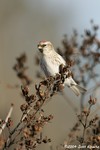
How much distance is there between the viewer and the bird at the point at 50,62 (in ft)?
20.4

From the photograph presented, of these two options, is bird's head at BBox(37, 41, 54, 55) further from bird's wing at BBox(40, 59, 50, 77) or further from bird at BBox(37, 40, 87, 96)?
bird's wing at BBox(40, 59, 50, 77)

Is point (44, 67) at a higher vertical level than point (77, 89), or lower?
higher

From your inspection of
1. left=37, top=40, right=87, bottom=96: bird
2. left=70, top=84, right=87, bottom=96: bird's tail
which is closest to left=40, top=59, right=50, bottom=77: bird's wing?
left=37, top=40, right=87, bottom=96: bird

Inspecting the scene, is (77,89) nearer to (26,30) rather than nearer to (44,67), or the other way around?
(44,67)

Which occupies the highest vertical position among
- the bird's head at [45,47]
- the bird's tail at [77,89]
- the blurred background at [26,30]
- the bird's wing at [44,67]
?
the blurred background at [26,30]

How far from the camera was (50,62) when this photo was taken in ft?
20.7

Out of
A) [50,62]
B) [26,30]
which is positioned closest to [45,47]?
[50,62]

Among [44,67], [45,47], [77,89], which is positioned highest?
[45,47]

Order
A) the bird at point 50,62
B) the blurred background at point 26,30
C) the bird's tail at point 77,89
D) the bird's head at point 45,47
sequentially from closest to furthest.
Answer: the bird's tail at point 77,89 → the bird at point 50,62 → the bird's head at point 45,47 → the blurred background at point 26,30

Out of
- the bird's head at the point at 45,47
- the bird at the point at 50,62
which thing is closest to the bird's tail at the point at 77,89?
the bird at the point at 50,62

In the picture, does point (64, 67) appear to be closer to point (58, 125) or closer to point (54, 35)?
point (58, 125)

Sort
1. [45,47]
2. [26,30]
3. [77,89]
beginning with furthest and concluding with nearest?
[26,30]
[45,47]
[77,89]

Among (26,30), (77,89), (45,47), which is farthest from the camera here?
(26,30)

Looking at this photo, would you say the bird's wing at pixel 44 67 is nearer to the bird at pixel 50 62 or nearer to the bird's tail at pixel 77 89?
the bird at pixel 50 62
